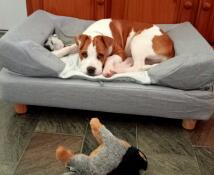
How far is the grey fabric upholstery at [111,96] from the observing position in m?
1.74

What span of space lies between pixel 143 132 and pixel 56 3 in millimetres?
1344

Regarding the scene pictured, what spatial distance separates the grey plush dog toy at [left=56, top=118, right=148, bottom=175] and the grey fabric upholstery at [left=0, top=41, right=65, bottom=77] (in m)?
0.53

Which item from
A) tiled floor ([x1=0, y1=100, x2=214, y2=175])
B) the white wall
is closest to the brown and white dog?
tiled floor ([x1=0, y1=100, x2=214, y2=175])

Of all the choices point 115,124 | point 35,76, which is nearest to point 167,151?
point 115,124

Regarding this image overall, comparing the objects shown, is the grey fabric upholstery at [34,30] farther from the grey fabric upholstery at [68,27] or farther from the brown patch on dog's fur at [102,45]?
the brown patch on dog's fur at [102,45]

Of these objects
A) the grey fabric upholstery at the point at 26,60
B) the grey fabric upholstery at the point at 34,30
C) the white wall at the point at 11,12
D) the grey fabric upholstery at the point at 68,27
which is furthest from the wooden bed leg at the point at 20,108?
the white wall at the point at 11,12

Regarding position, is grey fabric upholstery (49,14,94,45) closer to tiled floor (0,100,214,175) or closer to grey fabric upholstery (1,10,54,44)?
grey fabric upholstery (1,10,54,44)

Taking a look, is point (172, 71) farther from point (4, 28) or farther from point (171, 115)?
point (4, 28)

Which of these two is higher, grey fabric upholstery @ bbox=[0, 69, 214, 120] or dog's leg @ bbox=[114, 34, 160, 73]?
dog's leg @ bbox=[114, 34, 160, 73]

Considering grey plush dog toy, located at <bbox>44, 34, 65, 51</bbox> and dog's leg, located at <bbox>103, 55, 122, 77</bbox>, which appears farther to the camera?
grey plush dog toy, located at <bbox>44, 34, 65, 51</bbox>

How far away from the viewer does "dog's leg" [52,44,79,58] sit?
2.12m

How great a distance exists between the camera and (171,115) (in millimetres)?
1798

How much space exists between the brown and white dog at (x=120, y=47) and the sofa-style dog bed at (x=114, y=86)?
188mm

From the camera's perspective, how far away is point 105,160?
4.45ft
